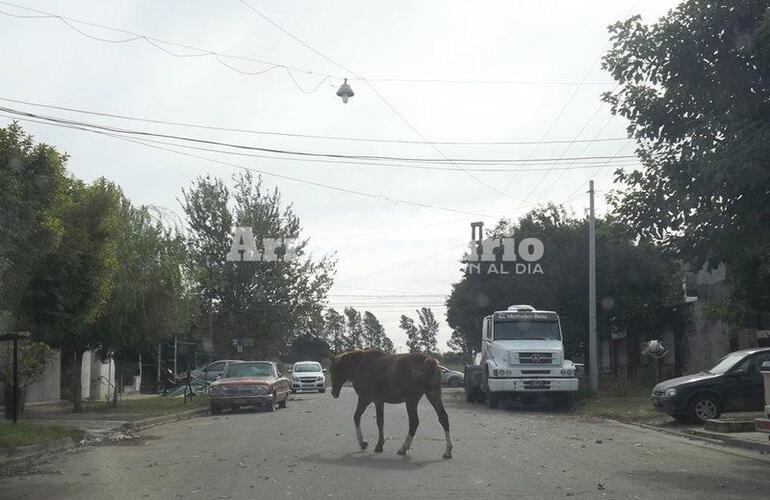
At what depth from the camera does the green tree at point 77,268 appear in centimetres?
1708

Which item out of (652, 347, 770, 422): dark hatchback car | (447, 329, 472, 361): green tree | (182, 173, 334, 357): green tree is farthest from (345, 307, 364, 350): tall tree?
(652, 347, 770, 422): dark hatchback car

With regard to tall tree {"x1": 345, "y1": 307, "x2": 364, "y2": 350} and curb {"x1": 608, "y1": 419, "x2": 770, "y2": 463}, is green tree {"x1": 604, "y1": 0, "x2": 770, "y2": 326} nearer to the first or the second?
curb {"x1": 608, "y1": 419, "x2": 770, "y2": 463}

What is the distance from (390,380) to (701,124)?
250 inches

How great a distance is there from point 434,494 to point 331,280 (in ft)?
126

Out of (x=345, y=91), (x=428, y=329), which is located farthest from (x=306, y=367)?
(x=428, y=329)

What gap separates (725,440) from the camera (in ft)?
54.5

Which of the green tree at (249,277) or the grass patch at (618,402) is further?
the green tree at (249,277)

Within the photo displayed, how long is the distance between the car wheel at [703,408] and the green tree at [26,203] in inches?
529

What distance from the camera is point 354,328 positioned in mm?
130125

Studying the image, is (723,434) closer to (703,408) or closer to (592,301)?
(703,408)

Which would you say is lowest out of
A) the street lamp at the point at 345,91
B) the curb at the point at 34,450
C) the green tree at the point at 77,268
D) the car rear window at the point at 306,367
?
the curb at the point at 34,450

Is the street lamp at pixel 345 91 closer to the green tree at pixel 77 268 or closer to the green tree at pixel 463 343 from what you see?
the green tree at pixel 77 268

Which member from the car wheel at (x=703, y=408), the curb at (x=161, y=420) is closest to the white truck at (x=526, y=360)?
the car wheel at (x=703, y=408)

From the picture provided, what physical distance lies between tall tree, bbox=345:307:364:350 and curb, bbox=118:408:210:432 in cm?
9659
